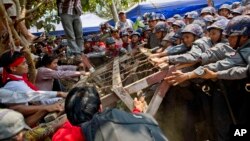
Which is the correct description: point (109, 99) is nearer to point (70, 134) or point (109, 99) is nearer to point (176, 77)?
point (176, 77)

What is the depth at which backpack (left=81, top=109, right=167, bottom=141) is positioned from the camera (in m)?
2.25

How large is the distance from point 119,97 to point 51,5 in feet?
17.7

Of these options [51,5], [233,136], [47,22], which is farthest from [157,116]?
[51,5]

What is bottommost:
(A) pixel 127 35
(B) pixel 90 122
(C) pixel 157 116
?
(C) pixel 157 116

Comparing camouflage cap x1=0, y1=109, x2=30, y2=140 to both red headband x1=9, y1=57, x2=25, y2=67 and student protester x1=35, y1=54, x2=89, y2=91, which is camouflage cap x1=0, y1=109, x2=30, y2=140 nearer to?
red headband x1=9, y1=57, x2=25, y2=67

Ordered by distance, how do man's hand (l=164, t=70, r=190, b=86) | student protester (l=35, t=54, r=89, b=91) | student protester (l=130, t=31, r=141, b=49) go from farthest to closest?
1. student protester (l=130, t=31, r=141, b=49)
2. student protester (l=35, t=54, r=89, b=91)
3. man's hand (l=164, t=70, r=190, b=86)

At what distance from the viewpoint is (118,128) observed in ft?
7.46

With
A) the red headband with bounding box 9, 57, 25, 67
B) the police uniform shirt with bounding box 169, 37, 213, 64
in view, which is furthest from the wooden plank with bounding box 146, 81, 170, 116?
the red headband with bounding box 9, 57, 25, 67

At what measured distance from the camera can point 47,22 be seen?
8086mm

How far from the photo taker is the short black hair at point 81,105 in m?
2.46

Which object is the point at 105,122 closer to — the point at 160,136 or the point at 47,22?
the point at 160,136

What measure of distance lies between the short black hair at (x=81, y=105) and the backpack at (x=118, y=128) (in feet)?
→ 0.27

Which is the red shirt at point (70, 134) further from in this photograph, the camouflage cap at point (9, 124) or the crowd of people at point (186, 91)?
the camouflage cap at point (9, 124)

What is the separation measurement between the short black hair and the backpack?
8 centimetres
